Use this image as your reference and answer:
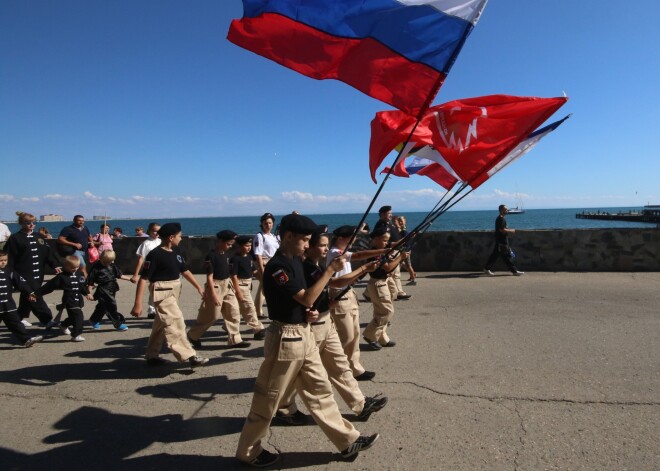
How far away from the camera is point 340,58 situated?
12.3ft

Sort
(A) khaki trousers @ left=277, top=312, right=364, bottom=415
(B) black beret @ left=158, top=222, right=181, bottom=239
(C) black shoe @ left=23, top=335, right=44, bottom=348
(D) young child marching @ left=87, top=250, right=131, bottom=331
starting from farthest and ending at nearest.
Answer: (D) young child marching @ left=87, top=250, right=131, bottom=331, (C) black shoe @ left=23, top=335, right=44, bottom=348, (B) black beret @ left=158, top=222, right=181, bottom=239, (A) khaki trousers @ left=277, top=312, right=364, bottom=415

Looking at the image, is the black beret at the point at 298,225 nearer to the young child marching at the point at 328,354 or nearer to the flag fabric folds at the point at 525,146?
the young child marching at the point at 328,354

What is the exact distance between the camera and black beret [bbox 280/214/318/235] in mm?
3102

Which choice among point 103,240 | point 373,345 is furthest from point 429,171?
point 103,240

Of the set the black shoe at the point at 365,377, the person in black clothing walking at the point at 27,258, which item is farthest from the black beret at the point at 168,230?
the person in black clothing walking at the point at 27,258

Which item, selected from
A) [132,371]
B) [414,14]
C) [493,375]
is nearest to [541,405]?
[493,375]

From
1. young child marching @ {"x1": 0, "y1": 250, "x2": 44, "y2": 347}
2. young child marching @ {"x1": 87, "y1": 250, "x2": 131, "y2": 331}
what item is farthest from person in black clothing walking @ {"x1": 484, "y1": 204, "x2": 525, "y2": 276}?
young child marching @ {"x1": 0, "y1": 250, "x2": 44, "y2": 347}

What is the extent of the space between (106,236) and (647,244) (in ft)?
47.1

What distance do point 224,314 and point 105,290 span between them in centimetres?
246

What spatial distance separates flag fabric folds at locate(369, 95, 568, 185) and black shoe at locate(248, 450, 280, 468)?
291 cm

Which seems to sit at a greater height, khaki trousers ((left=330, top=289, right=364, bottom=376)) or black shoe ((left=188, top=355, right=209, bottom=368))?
khaki trousers ((left=330, top=289, right=364, bottom=376))

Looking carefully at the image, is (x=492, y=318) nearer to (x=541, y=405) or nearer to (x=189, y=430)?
(x=541, y=405)

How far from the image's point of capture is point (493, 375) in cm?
457

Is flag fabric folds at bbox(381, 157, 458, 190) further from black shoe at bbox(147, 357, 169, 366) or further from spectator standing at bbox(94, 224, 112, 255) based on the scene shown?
spectator standing at bbox(94, 224, 112, 255)
